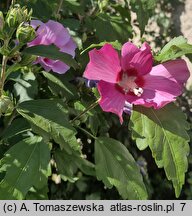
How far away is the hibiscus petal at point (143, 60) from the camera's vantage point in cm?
114

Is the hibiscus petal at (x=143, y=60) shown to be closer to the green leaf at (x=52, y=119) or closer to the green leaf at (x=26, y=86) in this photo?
the green leaf at (x=52, y=119)

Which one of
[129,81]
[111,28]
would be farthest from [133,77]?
[111,28]

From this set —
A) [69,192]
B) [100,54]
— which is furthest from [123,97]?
[69,192]

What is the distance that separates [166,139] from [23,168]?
0.41 metres

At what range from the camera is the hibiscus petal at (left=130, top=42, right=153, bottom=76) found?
1.14m

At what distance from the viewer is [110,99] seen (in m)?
1.13

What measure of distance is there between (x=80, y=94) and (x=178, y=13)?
1.94 meters

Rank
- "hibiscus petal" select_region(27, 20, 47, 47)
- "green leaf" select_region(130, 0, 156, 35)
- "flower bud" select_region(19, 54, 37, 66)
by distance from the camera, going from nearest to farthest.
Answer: "flower bud" select_region(19, 54, 37, 66), "hibiscus petal" select_region(27, 20, 47, 47), "green leaf" select_region(130, 0, 156, 35)

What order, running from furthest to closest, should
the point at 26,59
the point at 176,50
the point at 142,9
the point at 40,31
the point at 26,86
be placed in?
the point at 142,9 → the point at 26,86 → the point at 40,31 → the point at 26,59 → the point at 176,50

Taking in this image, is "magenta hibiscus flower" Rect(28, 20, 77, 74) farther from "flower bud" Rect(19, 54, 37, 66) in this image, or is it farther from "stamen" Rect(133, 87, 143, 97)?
"stamen" Rect(133, 87, 143, 97)

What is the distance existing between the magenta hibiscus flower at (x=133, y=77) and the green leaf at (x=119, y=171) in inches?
9.6

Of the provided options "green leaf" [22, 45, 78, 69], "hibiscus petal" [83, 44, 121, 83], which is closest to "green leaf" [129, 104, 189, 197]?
"hibiscus petal" [83, 44, 121, 83]

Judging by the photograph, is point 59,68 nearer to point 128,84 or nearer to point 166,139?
point 128,84

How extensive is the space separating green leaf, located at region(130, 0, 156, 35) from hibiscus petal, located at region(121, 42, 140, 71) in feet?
1.43
